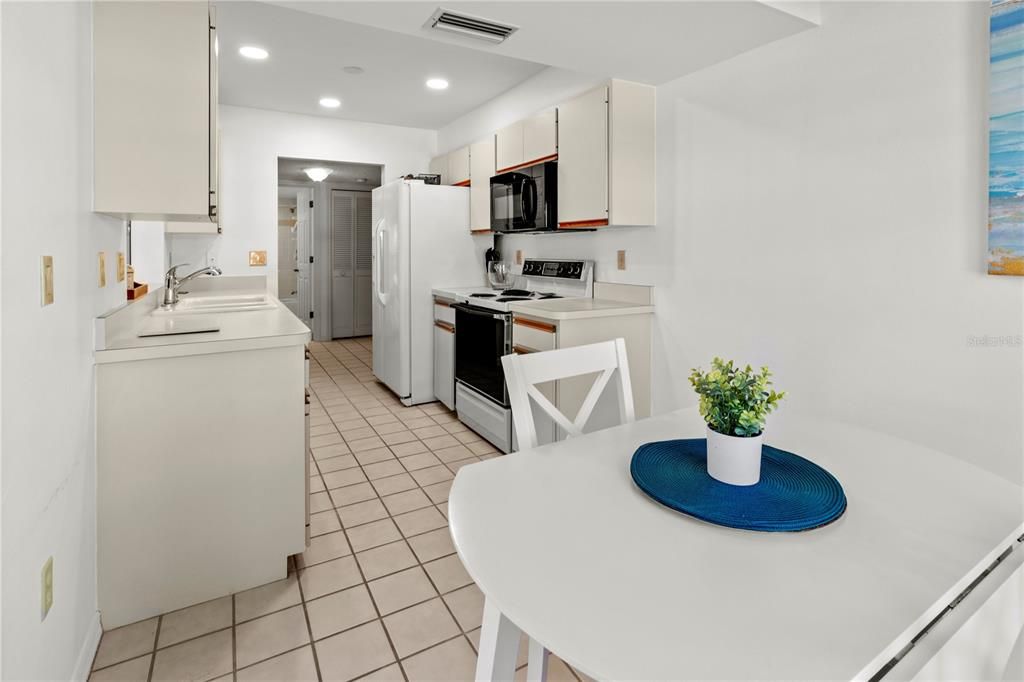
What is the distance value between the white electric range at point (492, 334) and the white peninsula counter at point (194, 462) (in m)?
1.39

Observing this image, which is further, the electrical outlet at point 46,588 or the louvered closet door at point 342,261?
the louvered closet door at point 342,261

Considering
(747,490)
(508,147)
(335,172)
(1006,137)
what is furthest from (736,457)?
(335,172)

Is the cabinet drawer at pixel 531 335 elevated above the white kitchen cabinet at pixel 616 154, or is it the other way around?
the white kitchen cabinet at pixel 616 154

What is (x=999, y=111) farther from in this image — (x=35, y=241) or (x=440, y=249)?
(x=440, y=249)

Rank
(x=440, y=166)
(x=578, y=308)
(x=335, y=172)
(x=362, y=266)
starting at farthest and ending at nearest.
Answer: (x=362, y=266), (x=335, y=172), (x=440, y=166), (x=578, y=308)

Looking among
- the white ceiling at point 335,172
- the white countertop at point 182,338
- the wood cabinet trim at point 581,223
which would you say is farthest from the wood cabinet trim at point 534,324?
the white ceiling at point 335,172

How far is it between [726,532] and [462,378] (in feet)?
9.96

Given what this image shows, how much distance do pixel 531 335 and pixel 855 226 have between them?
63.8 inches

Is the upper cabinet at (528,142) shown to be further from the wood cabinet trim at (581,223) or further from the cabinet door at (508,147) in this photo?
the wood cabinet trim at (581,223)

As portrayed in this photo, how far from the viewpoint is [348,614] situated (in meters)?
1.87

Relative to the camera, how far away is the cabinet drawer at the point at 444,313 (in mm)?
4023

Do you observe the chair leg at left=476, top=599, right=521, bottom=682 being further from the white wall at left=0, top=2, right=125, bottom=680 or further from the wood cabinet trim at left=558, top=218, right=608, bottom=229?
the wood cabinet trim at left=558, top=218, right=608, bottom=229

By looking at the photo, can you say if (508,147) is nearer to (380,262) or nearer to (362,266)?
(380,262)

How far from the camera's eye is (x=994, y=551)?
89 centimetres
